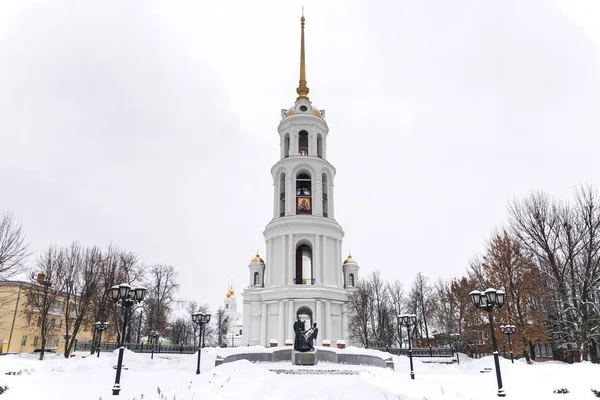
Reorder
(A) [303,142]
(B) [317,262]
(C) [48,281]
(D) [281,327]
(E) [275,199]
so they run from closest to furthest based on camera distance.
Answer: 1. (C) [48,281]
2. (D) [281,327]
3. (B) [317,262]
4. (E) [275,199]
5. (A) [303,142]

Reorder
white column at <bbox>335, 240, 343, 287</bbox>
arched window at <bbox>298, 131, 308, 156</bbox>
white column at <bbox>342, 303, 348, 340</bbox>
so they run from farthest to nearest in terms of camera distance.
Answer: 1. arched window at <bbox>298, 131, 308, 156</bbox>
2. white column at <bbox>335, 240, 343, 287</bbox>
3. white column at <bbox>342, 303, 348, 340</bbox>

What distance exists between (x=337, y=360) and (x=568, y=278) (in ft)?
50.2

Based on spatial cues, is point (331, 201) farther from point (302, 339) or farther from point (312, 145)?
point (302, 339)

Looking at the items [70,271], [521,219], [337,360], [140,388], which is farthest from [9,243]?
[521,219]

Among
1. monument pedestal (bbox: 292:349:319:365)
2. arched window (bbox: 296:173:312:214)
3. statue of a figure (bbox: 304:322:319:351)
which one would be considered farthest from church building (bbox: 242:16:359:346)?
monument pedestal (bbox: 292:349:319:365)

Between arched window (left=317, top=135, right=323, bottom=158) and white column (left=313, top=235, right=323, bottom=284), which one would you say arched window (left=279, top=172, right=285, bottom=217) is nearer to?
arched window (left=317, top=135, right=323, bottom=158)

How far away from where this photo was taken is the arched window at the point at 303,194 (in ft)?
155

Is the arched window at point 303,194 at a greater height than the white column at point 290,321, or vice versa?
the arched window at point 303,194

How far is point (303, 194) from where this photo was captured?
4875 cm

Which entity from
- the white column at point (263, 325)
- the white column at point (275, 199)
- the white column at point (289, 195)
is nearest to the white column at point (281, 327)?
the white column at point (263, 325)

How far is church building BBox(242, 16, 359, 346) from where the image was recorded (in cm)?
4222

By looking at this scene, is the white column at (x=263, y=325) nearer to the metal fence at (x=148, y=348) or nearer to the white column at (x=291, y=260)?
the white column at (x=291, y=260)

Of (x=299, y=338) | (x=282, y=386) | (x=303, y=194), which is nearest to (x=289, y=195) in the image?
(x=303, y=194)

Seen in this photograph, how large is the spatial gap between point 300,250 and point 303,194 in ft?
22.7
